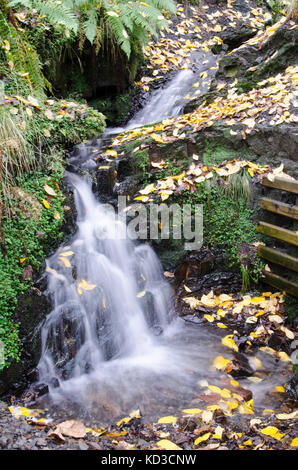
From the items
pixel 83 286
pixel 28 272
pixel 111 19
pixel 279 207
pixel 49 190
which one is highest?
pixel 111 19

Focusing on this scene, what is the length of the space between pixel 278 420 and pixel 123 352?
167cm

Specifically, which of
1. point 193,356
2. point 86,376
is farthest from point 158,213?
point 86,376

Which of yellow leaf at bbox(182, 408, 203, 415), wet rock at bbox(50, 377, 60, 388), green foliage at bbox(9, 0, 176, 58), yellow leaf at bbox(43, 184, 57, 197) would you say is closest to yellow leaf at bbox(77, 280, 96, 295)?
wet rock at bbox(50, 377, 60, 388)

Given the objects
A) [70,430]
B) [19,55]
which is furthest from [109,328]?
[19,55]

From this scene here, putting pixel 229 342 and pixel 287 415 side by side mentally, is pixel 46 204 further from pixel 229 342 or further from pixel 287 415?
pixel 287 415

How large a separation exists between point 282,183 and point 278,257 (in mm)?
820

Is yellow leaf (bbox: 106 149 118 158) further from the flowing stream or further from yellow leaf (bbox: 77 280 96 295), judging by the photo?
yellow leaf (bbox: 77 280 96 295)

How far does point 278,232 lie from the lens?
12.8 ft

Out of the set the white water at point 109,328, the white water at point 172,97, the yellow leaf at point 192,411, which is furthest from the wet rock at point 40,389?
the white water at point 172,97

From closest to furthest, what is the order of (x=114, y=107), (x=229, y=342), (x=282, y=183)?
(x=229, y=342) → (x=282, y=183) → (x=114, y=107)

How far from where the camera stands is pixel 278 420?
8.21 feet

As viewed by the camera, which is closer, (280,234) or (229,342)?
(229,342)

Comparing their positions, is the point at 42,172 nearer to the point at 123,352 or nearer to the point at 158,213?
the point at 158,213

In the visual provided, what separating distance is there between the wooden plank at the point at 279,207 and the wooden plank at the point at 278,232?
0.56 feet
